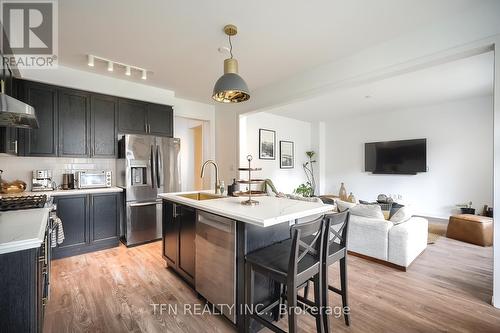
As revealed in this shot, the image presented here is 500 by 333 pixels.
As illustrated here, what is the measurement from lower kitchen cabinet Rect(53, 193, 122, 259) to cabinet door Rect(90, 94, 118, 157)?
0.73 meters

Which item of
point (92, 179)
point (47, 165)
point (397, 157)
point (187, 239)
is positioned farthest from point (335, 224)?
point (397, 157)

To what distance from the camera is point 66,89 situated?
127 inches

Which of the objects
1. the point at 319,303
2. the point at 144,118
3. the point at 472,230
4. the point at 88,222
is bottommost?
the point at 472,230

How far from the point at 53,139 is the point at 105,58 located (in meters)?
1.37

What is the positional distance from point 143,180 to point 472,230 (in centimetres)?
540

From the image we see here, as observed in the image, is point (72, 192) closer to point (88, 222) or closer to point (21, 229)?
point (88, 222)

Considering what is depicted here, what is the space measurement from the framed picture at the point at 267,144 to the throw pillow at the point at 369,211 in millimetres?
2931

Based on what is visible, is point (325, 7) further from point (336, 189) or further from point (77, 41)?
point (336, 189)

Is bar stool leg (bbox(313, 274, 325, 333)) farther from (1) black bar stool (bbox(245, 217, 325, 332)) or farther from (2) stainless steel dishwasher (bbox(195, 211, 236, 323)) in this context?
(2) stainless steel dishwasher (bbox(195, 211, 236, 323))

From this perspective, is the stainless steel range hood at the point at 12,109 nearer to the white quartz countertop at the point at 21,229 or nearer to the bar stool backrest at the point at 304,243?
the white quartz countertop at the point at 21,229

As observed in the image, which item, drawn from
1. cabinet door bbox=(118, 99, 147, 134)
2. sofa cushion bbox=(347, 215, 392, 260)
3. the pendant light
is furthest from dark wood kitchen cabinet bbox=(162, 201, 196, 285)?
sofa cushion bbox=(347, 215, 392, 260)

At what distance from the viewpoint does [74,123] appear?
330 cm

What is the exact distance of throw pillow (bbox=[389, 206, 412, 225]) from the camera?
296cm

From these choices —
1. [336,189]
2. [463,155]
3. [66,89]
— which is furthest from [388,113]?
[66,89]
